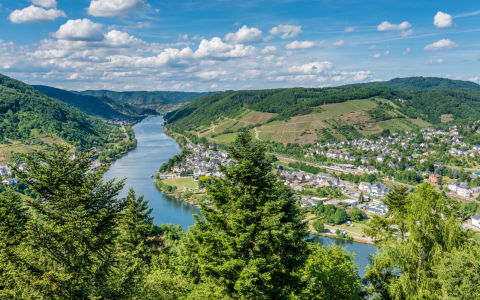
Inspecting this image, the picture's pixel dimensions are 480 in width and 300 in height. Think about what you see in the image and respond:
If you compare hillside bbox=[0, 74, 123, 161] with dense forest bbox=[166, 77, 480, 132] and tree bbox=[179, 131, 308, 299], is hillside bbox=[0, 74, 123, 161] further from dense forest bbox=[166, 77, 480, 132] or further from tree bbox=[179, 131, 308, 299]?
tree bbox=[179, 131, 308, 299]

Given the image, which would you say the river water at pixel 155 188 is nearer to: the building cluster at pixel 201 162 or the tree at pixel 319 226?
the tree at pixel 319 226

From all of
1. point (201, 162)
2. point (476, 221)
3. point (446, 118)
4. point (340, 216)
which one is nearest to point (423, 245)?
point (340, 216)

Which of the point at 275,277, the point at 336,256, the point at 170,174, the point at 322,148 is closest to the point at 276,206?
the point at 275,277

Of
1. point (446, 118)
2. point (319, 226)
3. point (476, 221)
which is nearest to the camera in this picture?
point (319, 226)

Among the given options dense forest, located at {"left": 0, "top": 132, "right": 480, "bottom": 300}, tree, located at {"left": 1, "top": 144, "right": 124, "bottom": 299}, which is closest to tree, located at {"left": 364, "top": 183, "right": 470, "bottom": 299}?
dense forest, located at {"left": 0, "top": 132, "right": 480, "bottom": 300}

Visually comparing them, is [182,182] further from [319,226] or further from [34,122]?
[34,122]
